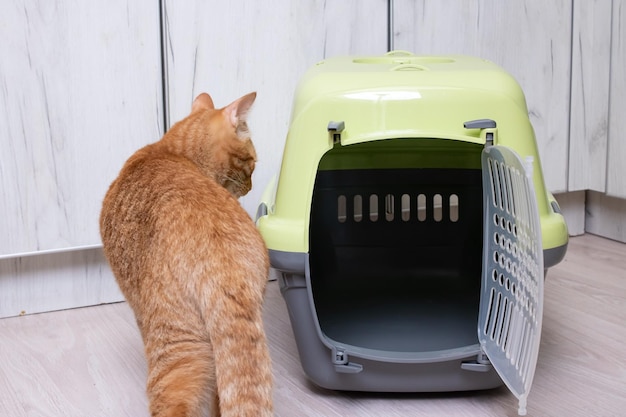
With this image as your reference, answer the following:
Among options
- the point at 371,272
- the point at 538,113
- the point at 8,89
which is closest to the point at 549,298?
the point at 371,272

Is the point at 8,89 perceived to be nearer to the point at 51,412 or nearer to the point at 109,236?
the point at 109,236

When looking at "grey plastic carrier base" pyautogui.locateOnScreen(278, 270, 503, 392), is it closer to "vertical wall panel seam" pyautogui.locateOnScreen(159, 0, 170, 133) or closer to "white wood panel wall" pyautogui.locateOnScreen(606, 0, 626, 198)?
"vertical wall panel seam" pyautogui.locateOnScreen(159, 0, 170, 133)

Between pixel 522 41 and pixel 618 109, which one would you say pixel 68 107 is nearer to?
pixel 522 41

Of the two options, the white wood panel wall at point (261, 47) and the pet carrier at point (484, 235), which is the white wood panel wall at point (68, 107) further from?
the pet carrier at point (484, 235)

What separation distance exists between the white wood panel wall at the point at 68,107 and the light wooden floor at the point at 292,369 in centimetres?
20

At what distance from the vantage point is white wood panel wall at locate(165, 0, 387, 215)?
5.07ft

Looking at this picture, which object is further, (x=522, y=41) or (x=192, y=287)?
(x=522, y=41)

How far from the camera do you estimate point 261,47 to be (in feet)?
5.29

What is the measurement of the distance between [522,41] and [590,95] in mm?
256

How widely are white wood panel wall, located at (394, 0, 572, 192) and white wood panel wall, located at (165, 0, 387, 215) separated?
0.10m

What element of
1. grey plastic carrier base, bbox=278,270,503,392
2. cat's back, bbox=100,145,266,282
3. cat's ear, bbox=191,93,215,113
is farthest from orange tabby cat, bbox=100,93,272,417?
cat's ear, bbox=191,93,215,113

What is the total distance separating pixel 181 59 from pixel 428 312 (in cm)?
74

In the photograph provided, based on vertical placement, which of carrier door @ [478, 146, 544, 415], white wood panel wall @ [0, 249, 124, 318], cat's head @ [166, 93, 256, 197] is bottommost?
white wood panel wall @ [0, 249, 124, 318]

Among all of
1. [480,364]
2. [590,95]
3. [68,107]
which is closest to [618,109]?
[590,95]
